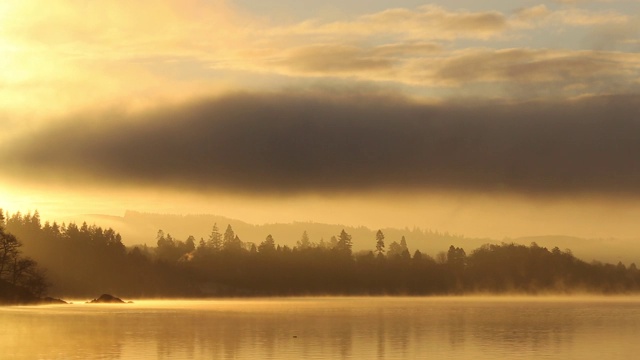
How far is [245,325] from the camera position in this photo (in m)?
141

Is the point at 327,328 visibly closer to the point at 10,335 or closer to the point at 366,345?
the point at 366,345

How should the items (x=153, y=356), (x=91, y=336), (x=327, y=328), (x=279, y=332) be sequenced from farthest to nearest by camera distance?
(x=327, y=328) < (x=279, y=332) < (x=91, y=336) < (x=153, y=356)

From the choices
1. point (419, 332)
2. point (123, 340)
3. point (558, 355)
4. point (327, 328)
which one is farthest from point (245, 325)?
point (558, 355)

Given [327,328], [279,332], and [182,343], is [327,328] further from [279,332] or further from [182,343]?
[182,343]

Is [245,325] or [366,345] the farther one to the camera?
[245,325]

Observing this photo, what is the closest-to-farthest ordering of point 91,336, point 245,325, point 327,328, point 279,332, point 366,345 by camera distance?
point 366,345, point 91,336, point 279,332, point 327,328, point 245,325

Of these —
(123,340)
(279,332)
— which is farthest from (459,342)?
(123,340)

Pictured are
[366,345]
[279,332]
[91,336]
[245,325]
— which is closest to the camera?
[366,345]

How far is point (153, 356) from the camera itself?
279ft

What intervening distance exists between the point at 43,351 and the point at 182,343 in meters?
17.7

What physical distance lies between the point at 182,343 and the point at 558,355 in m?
36.8

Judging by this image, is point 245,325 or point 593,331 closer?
point 593,331

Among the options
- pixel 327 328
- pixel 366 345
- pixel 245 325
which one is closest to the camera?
pixel 366 345

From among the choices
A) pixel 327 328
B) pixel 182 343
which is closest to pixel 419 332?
pixel 327 328
